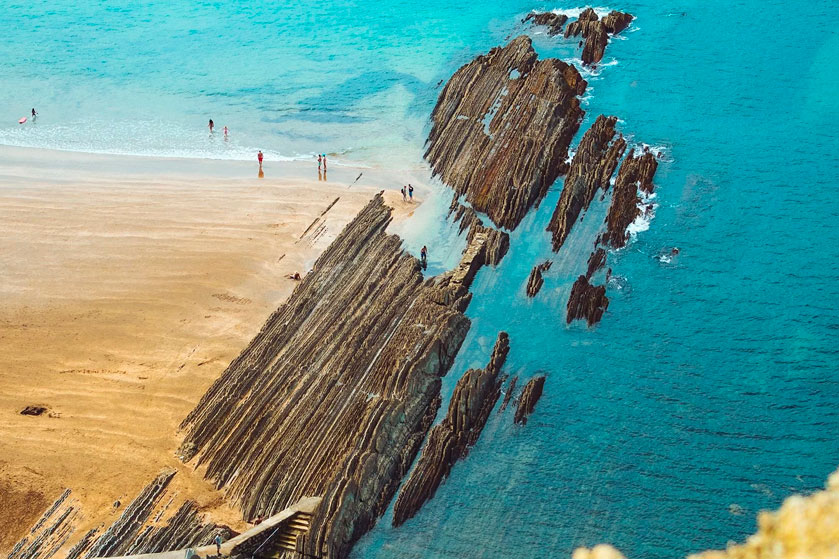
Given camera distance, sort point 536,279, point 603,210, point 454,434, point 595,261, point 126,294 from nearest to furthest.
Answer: point 454,434
point 536,279
point 595,261
point 126,294
point 603,210

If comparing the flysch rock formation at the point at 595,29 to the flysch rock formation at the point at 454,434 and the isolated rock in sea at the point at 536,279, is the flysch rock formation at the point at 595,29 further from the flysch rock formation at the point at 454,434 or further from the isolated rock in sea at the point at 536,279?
the flysch rock formation at the point at 454,434

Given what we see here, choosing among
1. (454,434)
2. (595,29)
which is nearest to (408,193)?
(454,434)

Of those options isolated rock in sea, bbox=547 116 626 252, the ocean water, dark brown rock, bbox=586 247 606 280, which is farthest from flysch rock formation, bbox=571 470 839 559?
isolated rock in sea, bbox=547 116 626 252

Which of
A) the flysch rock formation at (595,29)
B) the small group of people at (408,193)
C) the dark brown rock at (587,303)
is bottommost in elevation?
the dark brown rock at (587,303)

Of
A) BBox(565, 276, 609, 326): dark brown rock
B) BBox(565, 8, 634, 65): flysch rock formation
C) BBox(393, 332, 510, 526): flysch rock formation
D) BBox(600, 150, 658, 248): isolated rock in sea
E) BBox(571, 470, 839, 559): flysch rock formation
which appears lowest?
BBox(393, 332, 510, 526): flysch rock formation

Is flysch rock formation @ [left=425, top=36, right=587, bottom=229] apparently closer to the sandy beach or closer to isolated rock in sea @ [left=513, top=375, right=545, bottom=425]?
the sandy beach

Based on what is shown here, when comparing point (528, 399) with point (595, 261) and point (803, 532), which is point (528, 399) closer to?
point (595, 261)

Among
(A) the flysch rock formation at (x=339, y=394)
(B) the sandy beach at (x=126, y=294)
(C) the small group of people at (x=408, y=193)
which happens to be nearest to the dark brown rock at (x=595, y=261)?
(A) the flysch rock formation at (x=339, y=394)
